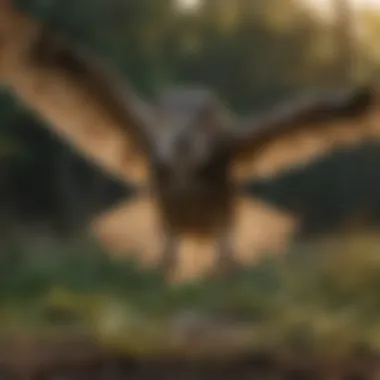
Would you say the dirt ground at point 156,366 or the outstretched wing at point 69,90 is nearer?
the dirt ground at point 156,366

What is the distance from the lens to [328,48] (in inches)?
67.0

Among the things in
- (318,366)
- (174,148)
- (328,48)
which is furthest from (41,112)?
(318,366)

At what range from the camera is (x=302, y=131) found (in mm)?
1695

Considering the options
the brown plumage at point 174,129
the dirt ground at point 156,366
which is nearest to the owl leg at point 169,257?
the brown plumage at point 174,129

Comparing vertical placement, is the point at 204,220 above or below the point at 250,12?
below

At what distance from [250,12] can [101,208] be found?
45 cm

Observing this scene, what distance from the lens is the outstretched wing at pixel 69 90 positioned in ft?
5.65

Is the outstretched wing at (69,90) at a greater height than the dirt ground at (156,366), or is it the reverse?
the outstretched wing at (69,90)

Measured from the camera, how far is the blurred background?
164cm

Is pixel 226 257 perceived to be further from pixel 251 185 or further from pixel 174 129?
pixel 174 129

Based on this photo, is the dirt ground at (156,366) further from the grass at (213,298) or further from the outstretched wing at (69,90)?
the outstretched wing at (69,90)

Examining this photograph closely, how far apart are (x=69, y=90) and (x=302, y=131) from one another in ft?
1.43

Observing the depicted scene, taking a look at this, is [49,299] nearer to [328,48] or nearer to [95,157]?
[95,157]

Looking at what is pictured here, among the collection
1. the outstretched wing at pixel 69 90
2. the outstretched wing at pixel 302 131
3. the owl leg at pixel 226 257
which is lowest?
the owl leg at pixel 226 257
